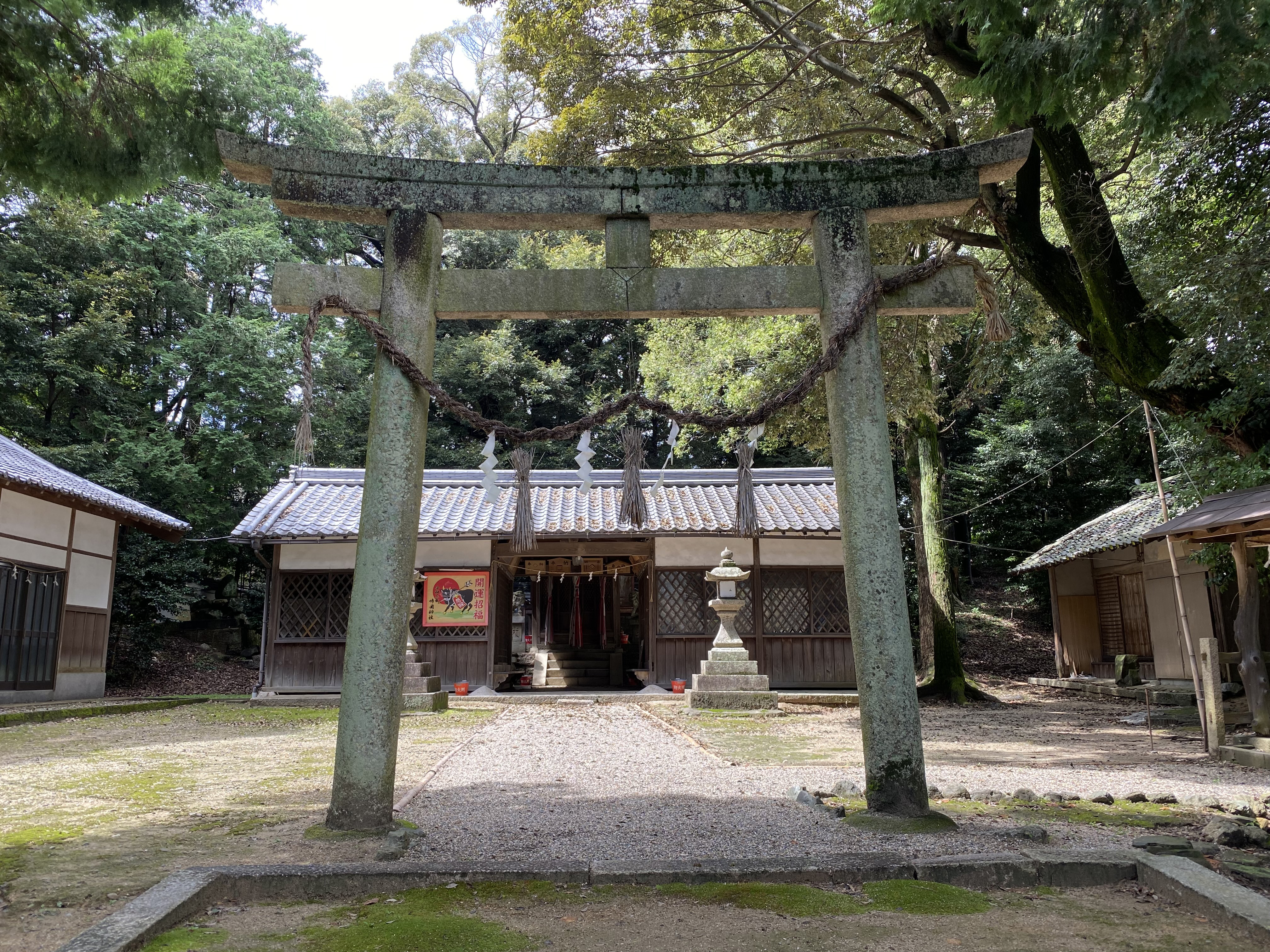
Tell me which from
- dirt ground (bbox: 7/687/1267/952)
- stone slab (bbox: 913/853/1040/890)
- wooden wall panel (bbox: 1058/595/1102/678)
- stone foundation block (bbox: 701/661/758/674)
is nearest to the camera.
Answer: dirt ground (bbox: 7/687/1267/952)

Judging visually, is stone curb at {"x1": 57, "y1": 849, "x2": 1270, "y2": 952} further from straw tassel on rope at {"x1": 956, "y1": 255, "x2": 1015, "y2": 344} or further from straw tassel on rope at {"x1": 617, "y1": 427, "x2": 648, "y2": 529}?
straw tassel on rope at {"x1": 956, "y1": 255, "x2": 1015, "y2": 344}

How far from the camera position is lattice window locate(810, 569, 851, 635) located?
15117mm

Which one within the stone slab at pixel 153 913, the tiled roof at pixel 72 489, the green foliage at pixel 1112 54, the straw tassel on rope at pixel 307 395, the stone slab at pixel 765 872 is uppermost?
the green foliage at pixel 1112 54

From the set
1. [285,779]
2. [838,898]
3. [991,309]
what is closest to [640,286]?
[991,309]

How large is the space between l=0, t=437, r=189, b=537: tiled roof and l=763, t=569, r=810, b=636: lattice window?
1063 cm

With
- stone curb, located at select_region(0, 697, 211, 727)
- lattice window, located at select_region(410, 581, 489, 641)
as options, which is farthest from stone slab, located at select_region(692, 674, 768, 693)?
stone curb, located at select_region(0, 697, 211, 727)

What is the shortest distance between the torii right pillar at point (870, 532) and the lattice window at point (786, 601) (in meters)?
10.6

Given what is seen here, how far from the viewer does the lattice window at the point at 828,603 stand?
595 inches

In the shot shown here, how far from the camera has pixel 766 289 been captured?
492 cm

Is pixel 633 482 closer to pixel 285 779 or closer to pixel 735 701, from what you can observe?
pixel 285 779

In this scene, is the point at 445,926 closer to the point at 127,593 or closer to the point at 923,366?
the point at 923,366

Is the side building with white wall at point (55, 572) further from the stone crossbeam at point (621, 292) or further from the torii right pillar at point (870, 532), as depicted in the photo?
the torii right pillar at point (870, 532)

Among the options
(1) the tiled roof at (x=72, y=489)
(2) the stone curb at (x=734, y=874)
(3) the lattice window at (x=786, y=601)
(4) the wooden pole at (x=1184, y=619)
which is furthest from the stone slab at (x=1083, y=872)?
(1) the tiled roof at (x=72, y=489)

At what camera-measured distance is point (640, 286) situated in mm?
4812
